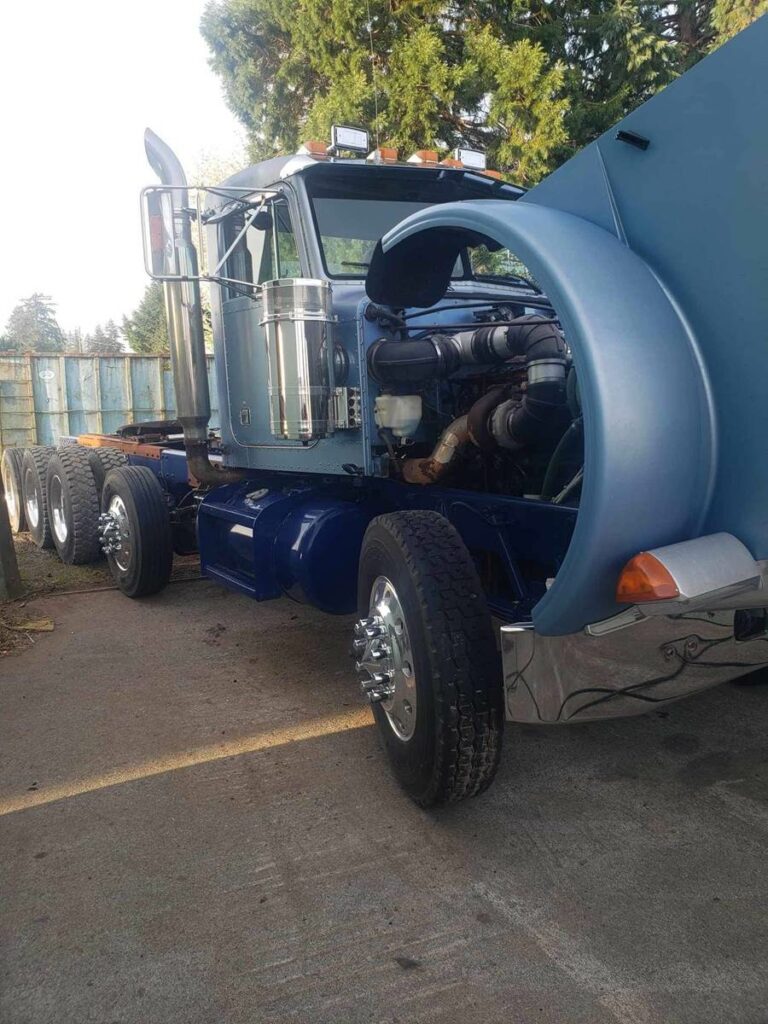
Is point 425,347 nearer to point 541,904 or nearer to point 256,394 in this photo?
point 256,394

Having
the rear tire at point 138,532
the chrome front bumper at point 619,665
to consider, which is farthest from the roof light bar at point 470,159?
the chrome front bumper at point 619,665

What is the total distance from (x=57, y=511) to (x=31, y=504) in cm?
130

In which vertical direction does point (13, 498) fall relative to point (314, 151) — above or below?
below

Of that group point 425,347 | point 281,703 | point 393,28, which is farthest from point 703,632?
point 393,28

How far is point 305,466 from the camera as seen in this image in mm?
4305

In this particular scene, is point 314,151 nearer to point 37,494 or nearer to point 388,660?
point 388,660

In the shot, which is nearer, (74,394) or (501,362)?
(501,362)

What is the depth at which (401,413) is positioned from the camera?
3.43 meters

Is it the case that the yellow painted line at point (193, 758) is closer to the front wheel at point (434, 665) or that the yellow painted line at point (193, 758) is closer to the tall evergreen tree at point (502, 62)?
the front wheel at point (434, 665)

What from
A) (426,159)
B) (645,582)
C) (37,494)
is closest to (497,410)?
(645,582)

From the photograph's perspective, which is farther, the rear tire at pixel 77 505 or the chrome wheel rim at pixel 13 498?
the chrome wheel rim at pixel 13 498

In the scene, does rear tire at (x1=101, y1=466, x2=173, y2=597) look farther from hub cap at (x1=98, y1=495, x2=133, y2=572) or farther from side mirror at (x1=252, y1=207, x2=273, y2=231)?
side mirror at (x1=252, y1=207, x2=273, y2=231)

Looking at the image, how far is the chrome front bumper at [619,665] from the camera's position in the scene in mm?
2369

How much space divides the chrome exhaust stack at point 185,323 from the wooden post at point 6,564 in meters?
1.80
